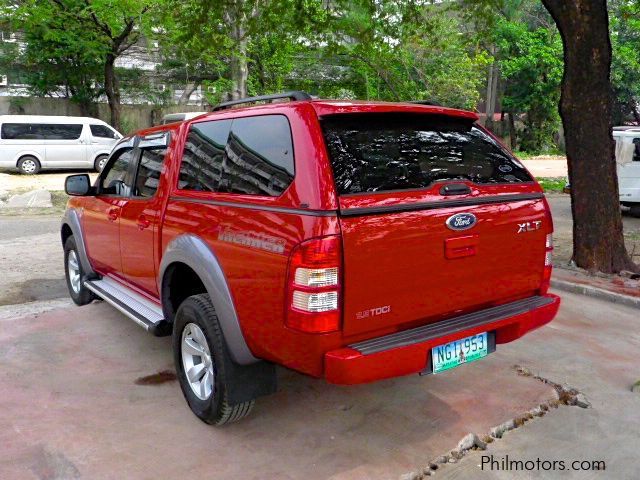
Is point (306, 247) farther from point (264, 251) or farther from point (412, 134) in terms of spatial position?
point (412, 134)

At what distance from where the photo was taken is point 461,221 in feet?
9.46

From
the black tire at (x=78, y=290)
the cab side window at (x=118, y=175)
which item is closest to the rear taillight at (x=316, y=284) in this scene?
the cab side window at (x=118, y=175)

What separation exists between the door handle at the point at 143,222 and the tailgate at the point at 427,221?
5.19 feet

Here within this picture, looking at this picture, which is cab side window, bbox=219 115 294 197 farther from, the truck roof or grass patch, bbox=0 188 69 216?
the truck roof

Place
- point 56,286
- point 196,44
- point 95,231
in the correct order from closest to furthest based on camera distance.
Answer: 1. point 95,231
2. point 56,286
3. point 196,44

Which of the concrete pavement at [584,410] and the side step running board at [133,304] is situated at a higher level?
the side step running board at [133,304]

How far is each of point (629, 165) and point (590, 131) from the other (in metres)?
6.09

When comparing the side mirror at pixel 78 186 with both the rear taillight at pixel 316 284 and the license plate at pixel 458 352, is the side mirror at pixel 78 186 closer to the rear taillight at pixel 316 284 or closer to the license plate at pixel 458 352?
the rear taillight at pixel 316 284

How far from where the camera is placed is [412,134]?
125 inches

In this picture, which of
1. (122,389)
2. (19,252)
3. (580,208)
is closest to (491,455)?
(122,389)

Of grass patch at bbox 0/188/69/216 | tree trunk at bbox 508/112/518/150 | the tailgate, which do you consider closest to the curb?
the tailgate

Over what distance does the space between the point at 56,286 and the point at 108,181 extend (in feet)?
6.97

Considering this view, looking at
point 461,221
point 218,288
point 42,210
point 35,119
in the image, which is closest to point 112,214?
point 218,288

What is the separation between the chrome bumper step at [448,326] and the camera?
267cm
